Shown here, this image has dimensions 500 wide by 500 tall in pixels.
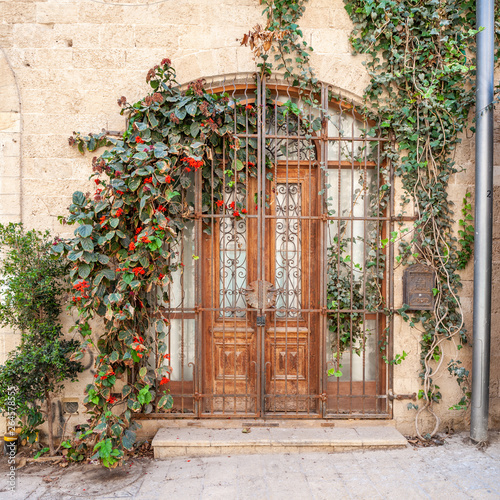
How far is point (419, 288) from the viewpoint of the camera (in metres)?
3.79

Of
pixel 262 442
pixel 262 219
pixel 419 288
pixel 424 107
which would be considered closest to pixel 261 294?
pixel 262 219

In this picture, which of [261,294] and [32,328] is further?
[261,294]

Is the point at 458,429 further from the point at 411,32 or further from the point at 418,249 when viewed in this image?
the point at 411,32

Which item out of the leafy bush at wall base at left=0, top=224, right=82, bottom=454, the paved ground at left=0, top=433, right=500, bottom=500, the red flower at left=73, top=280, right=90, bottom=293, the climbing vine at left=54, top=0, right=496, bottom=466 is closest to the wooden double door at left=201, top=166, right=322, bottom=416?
the climbing vine at left=54, top=0, right=496, bottom=466

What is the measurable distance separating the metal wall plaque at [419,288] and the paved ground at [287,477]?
1233mm

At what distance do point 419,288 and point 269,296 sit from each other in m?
1.37

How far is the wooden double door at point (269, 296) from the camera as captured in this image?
3.87 m

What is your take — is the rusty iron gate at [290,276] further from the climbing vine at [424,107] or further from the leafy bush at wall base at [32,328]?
the leafy bush at wall base at [32,328]

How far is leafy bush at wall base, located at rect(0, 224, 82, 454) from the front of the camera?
130 inches

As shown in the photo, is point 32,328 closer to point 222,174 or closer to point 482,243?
point 222,174

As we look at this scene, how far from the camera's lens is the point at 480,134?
11.9 ft

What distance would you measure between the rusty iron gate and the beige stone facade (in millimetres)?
456

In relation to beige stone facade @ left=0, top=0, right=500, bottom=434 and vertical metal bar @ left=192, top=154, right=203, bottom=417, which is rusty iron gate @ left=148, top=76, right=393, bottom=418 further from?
beige stone facade @ left=0, top=0, right=500, bottom=434

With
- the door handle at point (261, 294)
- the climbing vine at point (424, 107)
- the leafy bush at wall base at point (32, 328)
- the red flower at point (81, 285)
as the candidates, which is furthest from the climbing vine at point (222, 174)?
the door handle at point (261, 294)
